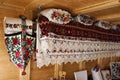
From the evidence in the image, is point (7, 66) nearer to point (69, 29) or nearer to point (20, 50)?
point (20, 50)

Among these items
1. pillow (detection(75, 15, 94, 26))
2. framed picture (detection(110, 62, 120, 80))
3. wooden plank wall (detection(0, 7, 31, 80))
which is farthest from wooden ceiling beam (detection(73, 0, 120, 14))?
framed picture (detection(110, 62, 120, 80))

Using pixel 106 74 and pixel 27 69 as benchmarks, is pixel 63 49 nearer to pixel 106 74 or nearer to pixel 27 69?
pixel 27 69

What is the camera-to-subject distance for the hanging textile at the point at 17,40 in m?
1.55

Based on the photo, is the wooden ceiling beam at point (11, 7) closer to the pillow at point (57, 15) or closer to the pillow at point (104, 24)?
the pillow at point (57, 15)

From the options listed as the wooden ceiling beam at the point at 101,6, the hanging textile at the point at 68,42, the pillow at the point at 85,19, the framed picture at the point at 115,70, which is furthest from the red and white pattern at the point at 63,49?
the framed picture at the point at 115,70

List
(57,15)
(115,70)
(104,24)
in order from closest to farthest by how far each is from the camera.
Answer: (57,15) < (104,24) < (115,70)

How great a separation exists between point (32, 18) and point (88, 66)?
5.06 feet

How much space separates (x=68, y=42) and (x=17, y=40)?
723mm

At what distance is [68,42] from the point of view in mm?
1940

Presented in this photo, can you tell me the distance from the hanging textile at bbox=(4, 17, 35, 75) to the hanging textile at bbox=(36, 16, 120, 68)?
162 mm

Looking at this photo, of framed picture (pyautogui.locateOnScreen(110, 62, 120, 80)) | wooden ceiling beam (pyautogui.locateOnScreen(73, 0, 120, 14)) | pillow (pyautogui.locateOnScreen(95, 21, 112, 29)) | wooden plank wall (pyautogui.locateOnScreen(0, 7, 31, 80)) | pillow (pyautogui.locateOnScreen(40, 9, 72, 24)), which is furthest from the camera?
framed picture (pyautogui.locateOnScreen(110, 62, 120, 80))

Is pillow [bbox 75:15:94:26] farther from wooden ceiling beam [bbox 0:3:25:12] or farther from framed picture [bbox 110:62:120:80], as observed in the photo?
framed picture [bbox 110:62:120:80]

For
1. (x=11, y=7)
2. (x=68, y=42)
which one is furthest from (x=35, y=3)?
(x=68, y=42)

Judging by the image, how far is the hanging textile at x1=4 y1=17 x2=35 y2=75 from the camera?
5.09ft
